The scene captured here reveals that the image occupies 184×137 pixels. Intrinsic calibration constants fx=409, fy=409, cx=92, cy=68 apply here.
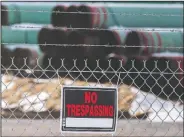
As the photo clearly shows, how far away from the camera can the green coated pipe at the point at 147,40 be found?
3.80 meters

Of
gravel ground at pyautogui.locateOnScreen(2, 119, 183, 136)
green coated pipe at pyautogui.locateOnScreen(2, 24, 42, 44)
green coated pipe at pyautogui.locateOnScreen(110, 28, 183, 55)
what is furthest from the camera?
green coated pipe at pyautogui.locateOnScreen(110, 28, 183, 55)

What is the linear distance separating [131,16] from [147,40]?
287mm

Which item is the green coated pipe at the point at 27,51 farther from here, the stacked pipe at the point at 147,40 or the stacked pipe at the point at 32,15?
the stacked pipe at the point at 147,40

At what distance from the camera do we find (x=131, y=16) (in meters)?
3.77

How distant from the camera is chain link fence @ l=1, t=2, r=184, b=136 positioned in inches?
146

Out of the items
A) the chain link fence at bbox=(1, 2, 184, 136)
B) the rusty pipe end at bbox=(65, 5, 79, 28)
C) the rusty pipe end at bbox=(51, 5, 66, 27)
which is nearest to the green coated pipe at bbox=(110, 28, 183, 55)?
the chain link fence at bbox=(1, 2, 184, 136)

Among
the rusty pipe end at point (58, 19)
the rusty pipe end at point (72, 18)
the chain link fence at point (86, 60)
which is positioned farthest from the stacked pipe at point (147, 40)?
the rusty pipe end at point (58, 19)

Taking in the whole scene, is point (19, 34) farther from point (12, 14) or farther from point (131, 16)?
point (131, 16)

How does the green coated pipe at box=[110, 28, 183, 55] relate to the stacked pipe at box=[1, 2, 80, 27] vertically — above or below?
below

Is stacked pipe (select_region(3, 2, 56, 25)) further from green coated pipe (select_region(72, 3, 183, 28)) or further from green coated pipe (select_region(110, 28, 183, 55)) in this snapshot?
green coated pipe (select_region(110, 28, 183, 55))

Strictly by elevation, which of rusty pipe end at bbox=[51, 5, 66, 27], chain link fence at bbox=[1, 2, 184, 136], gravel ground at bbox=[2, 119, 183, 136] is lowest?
gravel ground at bbox=[2, 119, 183, 136]

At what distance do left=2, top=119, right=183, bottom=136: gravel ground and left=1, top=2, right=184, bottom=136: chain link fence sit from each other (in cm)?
1

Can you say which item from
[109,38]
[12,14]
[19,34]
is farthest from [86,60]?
[12,14]

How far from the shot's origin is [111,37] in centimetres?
383
